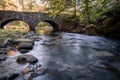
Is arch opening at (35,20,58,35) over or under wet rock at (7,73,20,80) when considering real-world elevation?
over

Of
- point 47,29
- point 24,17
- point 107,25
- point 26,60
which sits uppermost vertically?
point 24,17

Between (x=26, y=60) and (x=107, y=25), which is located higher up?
(x=107, y=25)

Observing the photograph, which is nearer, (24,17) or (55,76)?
(55,76)

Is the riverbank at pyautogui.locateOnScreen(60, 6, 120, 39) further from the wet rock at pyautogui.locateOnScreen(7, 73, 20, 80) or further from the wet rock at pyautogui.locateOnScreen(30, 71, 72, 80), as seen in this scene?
the wet rock at pyautogui.locateOnScreen(7, 73, 20, 80)

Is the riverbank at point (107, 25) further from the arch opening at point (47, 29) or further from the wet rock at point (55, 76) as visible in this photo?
the wet rock at point (55, 76)

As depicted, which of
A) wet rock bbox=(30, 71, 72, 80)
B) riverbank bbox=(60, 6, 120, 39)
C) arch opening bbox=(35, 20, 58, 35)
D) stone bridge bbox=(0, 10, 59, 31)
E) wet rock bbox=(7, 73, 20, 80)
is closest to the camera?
wet rock bbox=(7, 73, 20, 80)

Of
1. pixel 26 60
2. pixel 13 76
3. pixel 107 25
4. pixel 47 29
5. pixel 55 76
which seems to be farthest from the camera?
pixel 47 29

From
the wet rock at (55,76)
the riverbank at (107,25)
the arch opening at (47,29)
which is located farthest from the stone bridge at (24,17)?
the wet rock at (55,76)

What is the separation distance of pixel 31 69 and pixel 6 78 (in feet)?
4.14

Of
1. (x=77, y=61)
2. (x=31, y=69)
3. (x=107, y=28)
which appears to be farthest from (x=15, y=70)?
(x=107, y=28)

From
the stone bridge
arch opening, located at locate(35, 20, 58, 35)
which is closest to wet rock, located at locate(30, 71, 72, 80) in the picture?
arch opening, located at locate(35, 20, 58, 35)

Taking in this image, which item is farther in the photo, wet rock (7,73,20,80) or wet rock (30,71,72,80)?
wet rock (30,71,72,80)

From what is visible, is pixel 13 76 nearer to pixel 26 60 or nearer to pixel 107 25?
pixel 26 60

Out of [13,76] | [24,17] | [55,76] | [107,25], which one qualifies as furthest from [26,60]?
[24,17]
